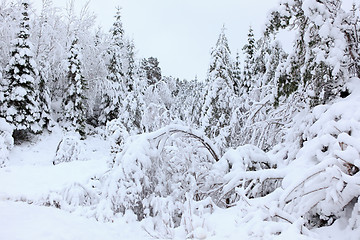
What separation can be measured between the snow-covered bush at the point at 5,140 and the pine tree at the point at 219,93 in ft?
34.2

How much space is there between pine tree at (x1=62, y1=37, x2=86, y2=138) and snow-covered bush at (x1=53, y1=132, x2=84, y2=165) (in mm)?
5556

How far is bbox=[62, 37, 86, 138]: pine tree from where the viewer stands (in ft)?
68.0

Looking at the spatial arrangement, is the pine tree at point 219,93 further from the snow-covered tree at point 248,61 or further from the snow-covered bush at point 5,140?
the snow-covered bush at point 5,140

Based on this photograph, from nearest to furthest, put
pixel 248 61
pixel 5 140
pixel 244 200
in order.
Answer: pixel 244 200
pixel 5 140
pixel 248 61

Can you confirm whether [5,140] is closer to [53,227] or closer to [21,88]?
[21,88]

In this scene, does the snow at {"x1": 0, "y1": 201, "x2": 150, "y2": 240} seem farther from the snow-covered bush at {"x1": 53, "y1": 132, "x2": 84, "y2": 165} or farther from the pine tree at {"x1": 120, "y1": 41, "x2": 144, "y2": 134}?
the pine tree at {"x1": 120, "y1": 41, "x2": 144, "y2": 134}

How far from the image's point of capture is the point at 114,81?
2470 cm

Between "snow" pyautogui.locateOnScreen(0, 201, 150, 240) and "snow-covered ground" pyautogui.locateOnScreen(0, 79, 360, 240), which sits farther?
"snow" pyautogui.locateOnScreen(0, 201, 150, 240)

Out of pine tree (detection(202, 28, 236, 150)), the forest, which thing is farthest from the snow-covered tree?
the forest

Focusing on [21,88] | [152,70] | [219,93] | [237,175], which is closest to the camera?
[237,175]

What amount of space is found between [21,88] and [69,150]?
6003 mm

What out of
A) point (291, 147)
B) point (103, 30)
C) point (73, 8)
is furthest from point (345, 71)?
point (103, 30)

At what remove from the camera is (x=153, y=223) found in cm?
520

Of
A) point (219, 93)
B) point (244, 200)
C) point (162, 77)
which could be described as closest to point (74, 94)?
point (162, 77)
